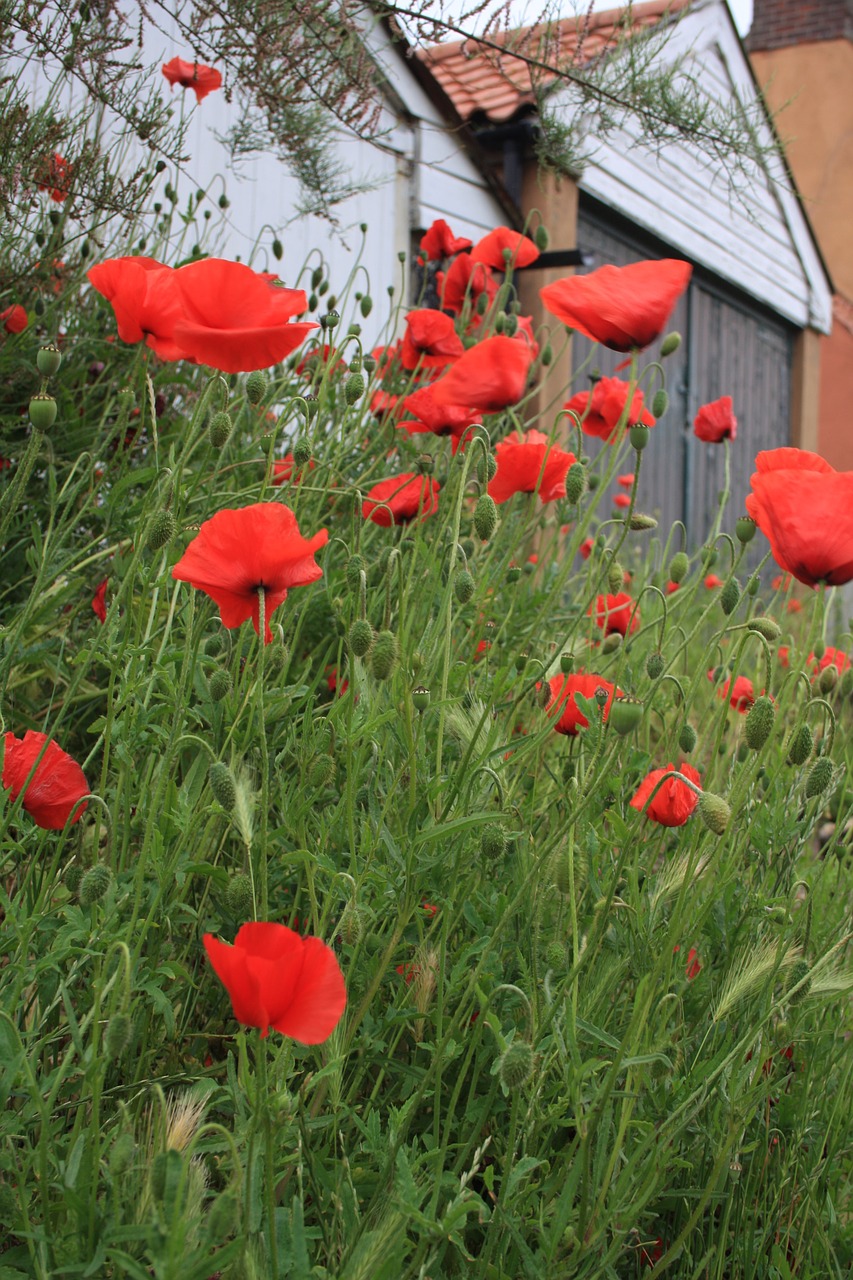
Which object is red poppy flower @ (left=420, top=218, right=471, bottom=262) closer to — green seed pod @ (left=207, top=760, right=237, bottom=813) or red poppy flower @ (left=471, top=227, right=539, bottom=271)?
red poppy flower @ (left=471, top=227, right=539, bottom=271)

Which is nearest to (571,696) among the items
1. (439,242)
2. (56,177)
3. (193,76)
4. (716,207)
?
(56,177)

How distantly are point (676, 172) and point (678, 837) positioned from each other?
24.8 feet

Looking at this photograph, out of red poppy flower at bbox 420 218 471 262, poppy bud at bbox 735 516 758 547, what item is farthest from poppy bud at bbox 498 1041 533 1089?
red poppy flower at bbox 420 218 471 262

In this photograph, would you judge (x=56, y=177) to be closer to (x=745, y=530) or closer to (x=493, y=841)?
(x=745, y=530)

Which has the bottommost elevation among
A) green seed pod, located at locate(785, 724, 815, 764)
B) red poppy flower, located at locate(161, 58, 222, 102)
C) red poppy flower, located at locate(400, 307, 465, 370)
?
green seed pod, located at locate(785, 724, 815, 764)

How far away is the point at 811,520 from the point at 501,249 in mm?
1543

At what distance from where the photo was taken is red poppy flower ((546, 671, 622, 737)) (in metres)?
1.56

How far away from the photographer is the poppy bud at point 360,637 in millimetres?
1278

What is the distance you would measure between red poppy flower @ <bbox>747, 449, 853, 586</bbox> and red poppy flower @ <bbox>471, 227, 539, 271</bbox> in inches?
53.3

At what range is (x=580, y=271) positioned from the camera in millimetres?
7121

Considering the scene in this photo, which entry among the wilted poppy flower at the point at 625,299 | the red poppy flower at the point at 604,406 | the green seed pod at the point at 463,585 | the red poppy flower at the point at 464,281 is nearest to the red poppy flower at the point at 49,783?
the green seed pod at the point at 463,585

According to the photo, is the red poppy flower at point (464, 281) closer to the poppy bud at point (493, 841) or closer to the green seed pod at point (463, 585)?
the green seed pod at point (463, 585)

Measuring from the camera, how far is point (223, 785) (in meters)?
1.11

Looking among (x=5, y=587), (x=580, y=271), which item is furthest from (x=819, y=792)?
(x=580, y=271)
